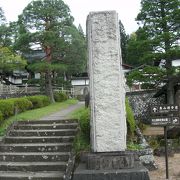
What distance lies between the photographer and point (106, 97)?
22.7ft

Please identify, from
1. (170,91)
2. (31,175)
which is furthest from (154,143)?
(170,91)

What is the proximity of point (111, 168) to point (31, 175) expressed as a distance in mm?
2426

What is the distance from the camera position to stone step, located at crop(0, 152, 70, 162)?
8922 mm

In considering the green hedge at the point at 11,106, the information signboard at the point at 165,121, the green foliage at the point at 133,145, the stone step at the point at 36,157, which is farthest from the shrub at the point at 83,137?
the green hedge at the point at 11,106

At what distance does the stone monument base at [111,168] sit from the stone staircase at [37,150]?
4.23 feet

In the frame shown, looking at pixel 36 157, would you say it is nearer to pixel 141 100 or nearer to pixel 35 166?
pixel 35 166

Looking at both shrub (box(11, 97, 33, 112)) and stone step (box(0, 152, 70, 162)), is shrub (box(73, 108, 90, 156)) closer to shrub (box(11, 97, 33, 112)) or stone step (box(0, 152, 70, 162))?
stone step (box(0, 152, 70, 162))

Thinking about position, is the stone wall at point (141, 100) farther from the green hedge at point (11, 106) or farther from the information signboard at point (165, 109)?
the information signboard at point (165, 109)

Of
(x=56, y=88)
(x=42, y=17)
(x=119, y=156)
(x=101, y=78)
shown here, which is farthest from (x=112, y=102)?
(x=56, y=88)

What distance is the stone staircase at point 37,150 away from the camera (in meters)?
8.42

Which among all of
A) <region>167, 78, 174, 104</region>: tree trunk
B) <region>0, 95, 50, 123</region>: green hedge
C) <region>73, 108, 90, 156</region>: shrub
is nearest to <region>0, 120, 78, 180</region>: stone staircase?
<region>73, 108, 90, 156</region>: shrub

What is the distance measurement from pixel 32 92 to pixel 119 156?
27.6 m

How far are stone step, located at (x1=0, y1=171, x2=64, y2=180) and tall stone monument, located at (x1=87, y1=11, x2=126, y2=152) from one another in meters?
1.68

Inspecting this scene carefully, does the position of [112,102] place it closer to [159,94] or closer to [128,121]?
[128,121]
